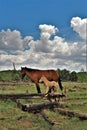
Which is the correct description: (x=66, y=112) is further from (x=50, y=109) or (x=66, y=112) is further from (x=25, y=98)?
(x=25, y=98)

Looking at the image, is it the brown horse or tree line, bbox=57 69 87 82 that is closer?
the brown horse

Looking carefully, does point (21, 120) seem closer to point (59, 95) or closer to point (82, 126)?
point (82, 126)

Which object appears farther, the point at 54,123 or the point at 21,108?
the point at 21,108

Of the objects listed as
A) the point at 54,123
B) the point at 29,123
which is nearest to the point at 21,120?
the point at 29,123

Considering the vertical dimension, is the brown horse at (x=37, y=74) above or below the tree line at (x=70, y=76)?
below

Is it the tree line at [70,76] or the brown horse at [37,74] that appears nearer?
the brown horse at [37,74]

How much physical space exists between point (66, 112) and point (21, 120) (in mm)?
2699

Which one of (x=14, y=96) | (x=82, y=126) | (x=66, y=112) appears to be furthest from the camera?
(x=14, y=96)

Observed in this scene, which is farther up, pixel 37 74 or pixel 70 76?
pixel 70 76

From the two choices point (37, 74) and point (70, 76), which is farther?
point (70, 76)

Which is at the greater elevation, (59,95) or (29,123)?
(59,95)

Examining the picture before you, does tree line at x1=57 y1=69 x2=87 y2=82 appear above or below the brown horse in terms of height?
above

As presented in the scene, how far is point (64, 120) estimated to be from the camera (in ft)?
51.3

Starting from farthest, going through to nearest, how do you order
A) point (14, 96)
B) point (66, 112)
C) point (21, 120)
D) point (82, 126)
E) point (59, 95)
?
1. point (14, 96)
2. point (59, 95)
3. point (66, 112)
4. point (21, 120)
5. point (82, 126)
